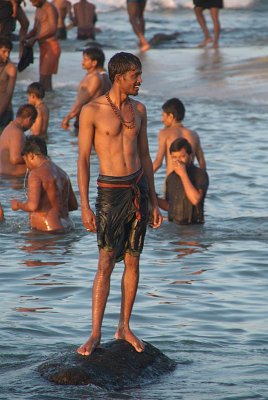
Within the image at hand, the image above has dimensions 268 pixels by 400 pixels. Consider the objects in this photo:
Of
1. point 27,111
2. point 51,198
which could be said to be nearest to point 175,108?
point 51,198

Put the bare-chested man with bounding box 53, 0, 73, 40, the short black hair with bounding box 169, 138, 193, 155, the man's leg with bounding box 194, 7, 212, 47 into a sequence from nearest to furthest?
the short black hair with bounding box 169, 138, 193, 155 → the man's leg with bounding box 194, 7, 212, 47 → the bare-chested man with bounding box 53, 0, 73, 40

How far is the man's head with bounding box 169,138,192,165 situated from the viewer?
36.5 feet

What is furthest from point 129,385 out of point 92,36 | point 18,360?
point 92,36

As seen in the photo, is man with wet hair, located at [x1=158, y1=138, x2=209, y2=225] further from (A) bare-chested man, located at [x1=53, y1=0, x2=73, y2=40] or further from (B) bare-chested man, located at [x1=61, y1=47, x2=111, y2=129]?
(A) bare-chested man, located at [x1=53, y1=0, x2=73, y2=40]

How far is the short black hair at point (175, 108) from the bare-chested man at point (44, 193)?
4.77 feet

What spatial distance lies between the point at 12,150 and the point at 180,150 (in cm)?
286

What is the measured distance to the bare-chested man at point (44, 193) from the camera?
10.6 m

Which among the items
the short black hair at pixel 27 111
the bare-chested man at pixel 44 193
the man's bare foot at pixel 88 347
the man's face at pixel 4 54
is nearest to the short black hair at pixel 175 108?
the bare-chested man at pixel 44 193

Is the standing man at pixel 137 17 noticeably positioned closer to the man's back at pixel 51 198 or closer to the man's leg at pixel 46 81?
the man's leg at pixel 46 81

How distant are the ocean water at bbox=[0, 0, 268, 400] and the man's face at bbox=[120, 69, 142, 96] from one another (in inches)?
63.3

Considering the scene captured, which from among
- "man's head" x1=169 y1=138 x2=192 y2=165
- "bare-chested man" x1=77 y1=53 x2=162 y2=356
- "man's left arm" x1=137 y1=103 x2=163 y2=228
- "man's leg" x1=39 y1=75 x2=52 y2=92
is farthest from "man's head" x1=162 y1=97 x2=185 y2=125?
"man's leg" x1=39 y1=75 x2=52 y2=92

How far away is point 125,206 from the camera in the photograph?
661 cm

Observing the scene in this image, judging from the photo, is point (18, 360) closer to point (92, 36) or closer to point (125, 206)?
point (125, 206)

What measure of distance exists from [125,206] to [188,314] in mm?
1916
